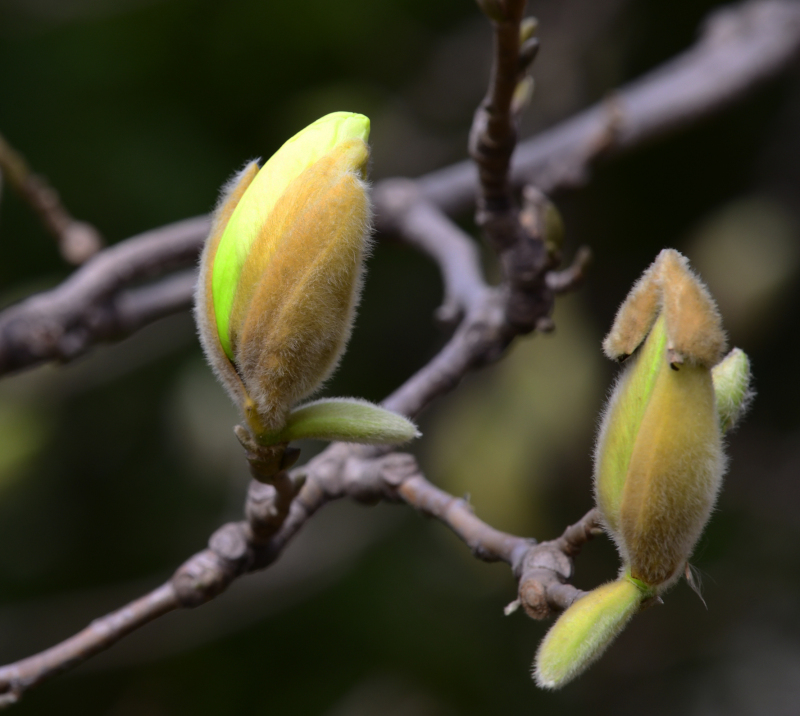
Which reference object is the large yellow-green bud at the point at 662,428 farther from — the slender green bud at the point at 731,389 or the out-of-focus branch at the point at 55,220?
the out-of-focus branch at the point at 55,220

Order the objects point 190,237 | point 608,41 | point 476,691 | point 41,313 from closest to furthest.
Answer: point 41,313
point 190,237
point 476,691
point 608,41

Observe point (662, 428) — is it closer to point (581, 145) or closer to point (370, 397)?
point (581, 145)

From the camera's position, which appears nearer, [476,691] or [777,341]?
[476,691]

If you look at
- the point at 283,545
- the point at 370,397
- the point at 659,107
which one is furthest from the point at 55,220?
the point at 659,107

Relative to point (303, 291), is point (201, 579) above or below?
below

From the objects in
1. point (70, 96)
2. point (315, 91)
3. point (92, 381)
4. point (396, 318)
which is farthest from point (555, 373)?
point (70, 96)

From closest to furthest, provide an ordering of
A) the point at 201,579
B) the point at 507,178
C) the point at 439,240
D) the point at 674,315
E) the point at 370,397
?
the point at 674,315 → the point at 201,579 → the point at 507,178 → the point at 439,240 → the point at 370,397

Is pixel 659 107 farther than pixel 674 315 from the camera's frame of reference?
Yes

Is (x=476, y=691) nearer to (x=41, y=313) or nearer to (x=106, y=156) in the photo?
(x=41, y=313)
